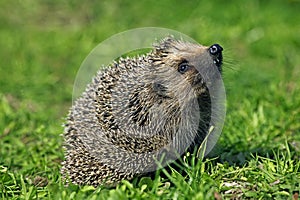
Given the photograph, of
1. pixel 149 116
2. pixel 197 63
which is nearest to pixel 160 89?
pixel 149 116

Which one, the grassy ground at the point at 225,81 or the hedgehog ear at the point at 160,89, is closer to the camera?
the grassy ground at the point at 225,81

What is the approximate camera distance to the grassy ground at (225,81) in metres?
5.84

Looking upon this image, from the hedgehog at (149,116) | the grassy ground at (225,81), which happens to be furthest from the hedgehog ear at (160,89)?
the grassy ground at (225,81)

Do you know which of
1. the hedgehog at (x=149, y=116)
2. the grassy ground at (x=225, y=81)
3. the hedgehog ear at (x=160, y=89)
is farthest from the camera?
the hedgehog ear at (x=160, y=89)

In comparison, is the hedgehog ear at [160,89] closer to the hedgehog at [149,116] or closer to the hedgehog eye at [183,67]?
the hedgehog at [149,116]

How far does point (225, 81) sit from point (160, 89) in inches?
49.4

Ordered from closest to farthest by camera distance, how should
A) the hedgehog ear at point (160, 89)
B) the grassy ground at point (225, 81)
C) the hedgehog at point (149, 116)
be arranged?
1. the grassy ground at point (225, 81)
2. the hedgehog at point (149, 116)
3. the hedgehog ear at point (160, 89)

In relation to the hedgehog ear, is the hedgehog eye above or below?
above

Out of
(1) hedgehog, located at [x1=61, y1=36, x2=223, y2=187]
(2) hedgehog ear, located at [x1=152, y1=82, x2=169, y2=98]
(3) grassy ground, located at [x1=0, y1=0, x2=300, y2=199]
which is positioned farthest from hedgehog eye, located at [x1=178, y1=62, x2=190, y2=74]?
(3) grassy ground, located at [x1=0, y1=0, x2=300, y2=199]

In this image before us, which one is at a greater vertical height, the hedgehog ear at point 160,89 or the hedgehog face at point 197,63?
the hedgehog face at point 197,63

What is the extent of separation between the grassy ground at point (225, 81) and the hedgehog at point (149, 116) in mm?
263

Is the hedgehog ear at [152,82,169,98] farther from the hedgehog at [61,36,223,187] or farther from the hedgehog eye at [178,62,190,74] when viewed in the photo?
the hedgehog eye at [178,62,190,74]

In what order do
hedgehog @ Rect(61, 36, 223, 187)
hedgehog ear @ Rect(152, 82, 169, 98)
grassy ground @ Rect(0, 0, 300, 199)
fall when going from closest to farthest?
1. grassy ground @ Rect(0, 0, 300, 199)
2. hedgehog @ Rect(61, 36, 223, 187)
3. hedgehog ear @ Rect(152, 82, 169, 98)

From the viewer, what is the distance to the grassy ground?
584 centimetres
